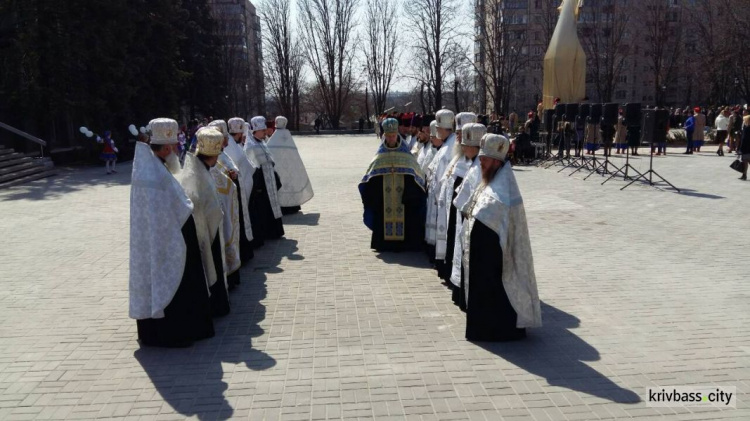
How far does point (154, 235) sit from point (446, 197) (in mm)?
3547

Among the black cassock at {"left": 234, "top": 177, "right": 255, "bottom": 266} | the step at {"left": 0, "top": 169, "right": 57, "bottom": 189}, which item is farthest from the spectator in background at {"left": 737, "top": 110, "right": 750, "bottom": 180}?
the step at {"left": 0, "top": 169, "right": 57, "bottom": 189}

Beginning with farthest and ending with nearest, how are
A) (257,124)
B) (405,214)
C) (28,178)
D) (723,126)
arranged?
(723,126)
(28,178)
(257,124)
(405,214)

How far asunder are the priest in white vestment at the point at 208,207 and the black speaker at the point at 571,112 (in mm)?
16244

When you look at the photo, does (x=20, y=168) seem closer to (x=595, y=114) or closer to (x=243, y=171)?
(x=243, y=171)

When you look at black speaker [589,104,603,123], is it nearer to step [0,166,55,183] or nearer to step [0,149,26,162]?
step [0,166,55,183]

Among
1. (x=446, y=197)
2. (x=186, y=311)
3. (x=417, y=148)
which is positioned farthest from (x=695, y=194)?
(x=186, y=311)

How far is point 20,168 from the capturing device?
873 inches

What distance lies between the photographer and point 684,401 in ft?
15.2

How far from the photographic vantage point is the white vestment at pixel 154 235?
5.54 meters

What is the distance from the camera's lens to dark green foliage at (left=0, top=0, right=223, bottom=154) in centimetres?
2584

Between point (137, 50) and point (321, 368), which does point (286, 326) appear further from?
point (137, 50)

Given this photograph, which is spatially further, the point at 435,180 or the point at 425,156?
the point at 425,156

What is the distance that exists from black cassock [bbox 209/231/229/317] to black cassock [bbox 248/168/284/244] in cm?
339

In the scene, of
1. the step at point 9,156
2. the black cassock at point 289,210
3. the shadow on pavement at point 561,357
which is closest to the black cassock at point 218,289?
the shadow on pavement at point 561,357
